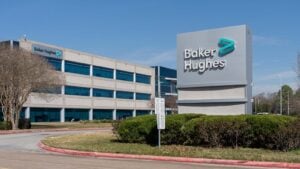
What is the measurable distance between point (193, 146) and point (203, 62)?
20.9ft

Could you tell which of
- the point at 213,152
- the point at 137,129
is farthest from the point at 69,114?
the point at 213,152

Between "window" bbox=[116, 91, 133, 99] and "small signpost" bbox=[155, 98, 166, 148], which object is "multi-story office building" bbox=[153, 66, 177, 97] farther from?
"small signpost" bbox=[155, 98, 166, 148]

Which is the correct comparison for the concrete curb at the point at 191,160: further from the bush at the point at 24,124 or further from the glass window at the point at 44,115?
the glass window at the point at 44,115

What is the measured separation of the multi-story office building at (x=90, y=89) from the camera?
69.5 metres

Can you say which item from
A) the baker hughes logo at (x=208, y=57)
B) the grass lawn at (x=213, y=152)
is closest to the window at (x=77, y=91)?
the baker hughes logo at (x=208, y=57)

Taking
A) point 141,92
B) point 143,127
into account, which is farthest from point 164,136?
point 141,92

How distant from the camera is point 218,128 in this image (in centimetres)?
1911

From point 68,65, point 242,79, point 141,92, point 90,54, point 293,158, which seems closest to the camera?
point 293,158

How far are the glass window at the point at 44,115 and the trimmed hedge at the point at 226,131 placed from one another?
49609mm

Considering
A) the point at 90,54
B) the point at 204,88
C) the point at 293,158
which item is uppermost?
the point at 90,54

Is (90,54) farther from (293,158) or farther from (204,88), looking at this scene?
(293,158)

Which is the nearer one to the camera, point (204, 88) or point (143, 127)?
point (143, 127)

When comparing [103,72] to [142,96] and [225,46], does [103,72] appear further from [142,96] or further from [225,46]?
[225,46]

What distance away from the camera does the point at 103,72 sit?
85625 millimetres
